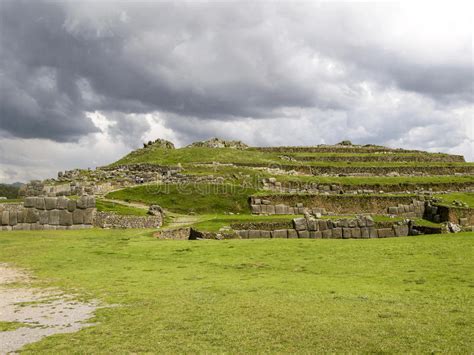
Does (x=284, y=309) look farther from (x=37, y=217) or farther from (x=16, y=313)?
(x=37, y=217)

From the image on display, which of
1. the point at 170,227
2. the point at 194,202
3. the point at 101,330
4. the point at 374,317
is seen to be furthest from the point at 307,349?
the point at 194,202

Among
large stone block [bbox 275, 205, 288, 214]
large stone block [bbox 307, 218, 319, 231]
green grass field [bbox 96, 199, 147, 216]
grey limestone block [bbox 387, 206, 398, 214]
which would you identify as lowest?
large stone block [bbox 307, 218, 319, 231]

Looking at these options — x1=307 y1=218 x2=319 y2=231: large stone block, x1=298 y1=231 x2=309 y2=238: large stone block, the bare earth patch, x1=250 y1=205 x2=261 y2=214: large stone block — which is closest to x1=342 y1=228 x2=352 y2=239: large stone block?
x1=307 y1=218 x2=319 y2=231: large stone block

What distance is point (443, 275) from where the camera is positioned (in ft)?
49.3

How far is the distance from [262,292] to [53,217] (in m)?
22.5

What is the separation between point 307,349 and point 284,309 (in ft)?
9.63

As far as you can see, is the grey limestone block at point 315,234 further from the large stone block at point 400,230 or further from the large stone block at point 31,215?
the large stone block at point 31,215

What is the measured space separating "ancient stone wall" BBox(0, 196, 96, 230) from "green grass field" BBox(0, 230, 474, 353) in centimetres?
567

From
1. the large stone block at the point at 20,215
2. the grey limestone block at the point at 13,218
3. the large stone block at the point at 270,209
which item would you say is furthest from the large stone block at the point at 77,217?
the large stone block at the point at 270,209

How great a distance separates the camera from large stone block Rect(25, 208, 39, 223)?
30219mm

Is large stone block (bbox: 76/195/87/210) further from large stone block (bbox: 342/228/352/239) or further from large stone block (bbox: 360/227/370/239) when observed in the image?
large stone block (bbox: 360/227/370/239)

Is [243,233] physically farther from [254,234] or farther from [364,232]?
[364,232]

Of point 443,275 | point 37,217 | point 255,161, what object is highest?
point 255,161

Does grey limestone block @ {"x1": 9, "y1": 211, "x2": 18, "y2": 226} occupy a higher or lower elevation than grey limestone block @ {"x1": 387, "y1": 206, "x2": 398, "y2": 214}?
higher
